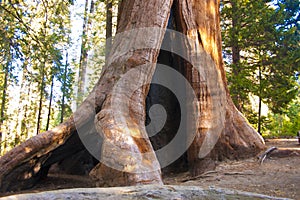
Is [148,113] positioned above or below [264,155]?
above

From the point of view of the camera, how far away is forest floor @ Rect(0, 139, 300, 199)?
3.52 metres

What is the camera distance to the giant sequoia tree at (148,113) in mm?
3480

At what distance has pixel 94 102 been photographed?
4312mm

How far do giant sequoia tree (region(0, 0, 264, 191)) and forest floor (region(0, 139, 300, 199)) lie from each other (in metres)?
0.25

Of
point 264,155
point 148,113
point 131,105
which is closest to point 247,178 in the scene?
point 264,155

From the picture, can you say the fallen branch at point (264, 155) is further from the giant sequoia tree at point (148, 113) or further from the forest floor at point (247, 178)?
the giant sequoia tree at point (148, 113)

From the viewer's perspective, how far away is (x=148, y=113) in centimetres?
577

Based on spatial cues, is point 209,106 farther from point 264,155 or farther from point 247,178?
point 247,178

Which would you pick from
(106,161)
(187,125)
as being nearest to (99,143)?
(106,161)

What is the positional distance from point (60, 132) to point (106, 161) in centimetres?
106

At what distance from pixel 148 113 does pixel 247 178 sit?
2318 millimetres

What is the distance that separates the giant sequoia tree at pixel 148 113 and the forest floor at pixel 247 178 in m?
0.25

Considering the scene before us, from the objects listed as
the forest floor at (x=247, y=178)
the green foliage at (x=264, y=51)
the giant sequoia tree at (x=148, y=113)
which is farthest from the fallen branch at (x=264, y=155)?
the green foliage at (x=264, y=51)

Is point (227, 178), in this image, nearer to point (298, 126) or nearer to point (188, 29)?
point (188, 29)
